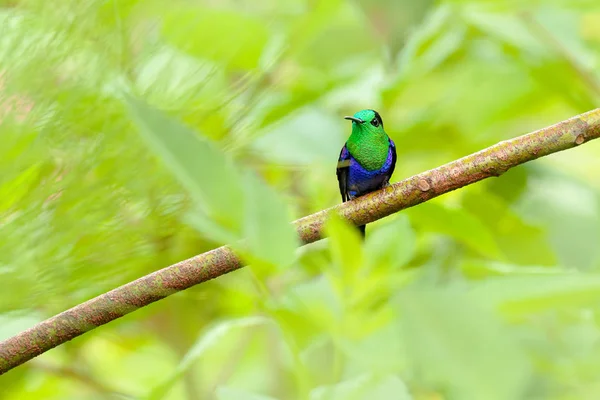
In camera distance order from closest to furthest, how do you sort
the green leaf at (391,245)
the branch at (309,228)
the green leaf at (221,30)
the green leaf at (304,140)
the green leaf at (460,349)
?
the green leaf at (460,349), the branch at (309,228), the green leaf at (391,245), the green leaf at (221,30), the green leaf at (304,140)

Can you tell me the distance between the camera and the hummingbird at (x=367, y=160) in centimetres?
77

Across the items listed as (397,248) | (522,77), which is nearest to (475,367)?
(397,248)

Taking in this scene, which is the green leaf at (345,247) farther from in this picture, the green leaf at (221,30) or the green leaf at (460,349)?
the green leaf at (221,30)

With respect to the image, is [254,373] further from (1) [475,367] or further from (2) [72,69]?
(1) [475,367]

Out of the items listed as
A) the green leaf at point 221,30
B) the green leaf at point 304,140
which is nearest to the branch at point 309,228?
the green leaf at point 221,30

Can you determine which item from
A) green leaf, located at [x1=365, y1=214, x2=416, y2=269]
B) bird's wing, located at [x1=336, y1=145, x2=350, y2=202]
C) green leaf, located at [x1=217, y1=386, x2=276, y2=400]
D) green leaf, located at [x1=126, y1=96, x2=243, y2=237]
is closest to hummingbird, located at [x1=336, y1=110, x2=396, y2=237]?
bird's wing, located at [x1=336, y1=145, x2=350, y2=202]

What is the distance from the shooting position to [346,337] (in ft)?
1.40

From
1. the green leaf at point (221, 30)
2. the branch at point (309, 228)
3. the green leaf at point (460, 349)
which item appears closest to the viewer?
the green leaf at point (460, 349)

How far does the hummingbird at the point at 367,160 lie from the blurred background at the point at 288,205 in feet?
0.06

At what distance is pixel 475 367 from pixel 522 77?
66 centimetres

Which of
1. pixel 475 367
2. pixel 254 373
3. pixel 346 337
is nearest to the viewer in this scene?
pixel 475 367

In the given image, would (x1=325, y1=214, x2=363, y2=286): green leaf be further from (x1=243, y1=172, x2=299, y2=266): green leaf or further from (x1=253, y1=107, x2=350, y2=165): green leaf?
(x1=253, y1=107, x2=350, y2=165): green leaf

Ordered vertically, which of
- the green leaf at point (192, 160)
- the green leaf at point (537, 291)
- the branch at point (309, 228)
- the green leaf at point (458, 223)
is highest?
the green leaf at point (192, 160)

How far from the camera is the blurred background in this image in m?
0.33
